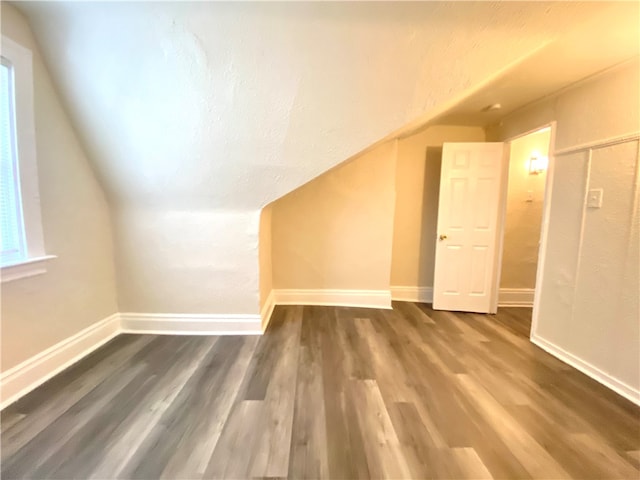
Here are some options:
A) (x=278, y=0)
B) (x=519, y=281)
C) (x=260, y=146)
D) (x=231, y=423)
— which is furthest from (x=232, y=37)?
(x=519, y=281)

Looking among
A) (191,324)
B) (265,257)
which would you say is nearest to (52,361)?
(191,324)

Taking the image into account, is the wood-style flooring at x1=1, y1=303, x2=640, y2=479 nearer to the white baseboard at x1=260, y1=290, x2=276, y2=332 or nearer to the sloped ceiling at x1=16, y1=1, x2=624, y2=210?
the white baseboard at x1=260, y1=290, x2=276, y2=332

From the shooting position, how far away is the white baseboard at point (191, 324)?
2803mm

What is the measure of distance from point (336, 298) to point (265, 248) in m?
1.11

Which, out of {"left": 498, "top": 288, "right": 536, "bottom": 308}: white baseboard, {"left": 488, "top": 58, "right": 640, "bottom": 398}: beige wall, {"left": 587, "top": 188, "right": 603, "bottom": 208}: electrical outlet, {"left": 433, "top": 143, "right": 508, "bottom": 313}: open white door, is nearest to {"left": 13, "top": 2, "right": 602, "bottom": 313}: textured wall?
{"left": 488, "top": 58, "right": 640, "bottom": 398}: beige wall

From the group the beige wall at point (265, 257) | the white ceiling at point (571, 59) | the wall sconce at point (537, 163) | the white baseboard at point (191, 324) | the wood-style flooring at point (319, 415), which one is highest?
the white ceiling at point (571, 59)

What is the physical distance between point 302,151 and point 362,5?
944mm

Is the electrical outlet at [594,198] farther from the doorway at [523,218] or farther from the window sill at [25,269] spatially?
the window sill at [25,269]

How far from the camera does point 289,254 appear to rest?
3.66 meters

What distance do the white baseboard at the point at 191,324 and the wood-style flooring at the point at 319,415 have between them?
16 centimetres

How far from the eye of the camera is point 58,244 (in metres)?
Answer: 2.15

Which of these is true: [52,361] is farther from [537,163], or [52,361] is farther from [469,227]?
[537,163]

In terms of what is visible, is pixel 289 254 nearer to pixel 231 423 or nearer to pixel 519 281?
pixel 231 423

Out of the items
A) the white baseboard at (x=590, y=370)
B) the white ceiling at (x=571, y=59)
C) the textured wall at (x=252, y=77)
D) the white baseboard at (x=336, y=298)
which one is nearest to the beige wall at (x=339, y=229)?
the white baseboard at (x=336, y=298)
